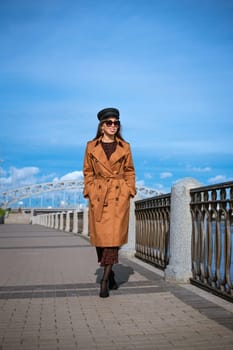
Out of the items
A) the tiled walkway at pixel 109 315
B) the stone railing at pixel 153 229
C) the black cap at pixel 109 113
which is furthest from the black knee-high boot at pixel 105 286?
the stone railing at pixel 153 229

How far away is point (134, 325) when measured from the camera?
4.66 m

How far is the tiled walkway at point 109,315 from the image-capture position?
411 cm

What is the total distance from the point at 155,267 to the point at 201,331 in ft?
15.1

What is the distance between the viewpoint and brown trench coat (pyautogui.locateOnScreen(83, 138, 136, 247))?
5949 mm

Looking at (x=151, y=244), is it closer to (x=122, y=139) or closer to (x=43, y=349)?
(x=122, y=139)

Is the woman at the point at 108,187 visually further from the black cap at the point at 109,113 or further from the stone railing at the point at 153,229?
the stone railing at the point at 153,229

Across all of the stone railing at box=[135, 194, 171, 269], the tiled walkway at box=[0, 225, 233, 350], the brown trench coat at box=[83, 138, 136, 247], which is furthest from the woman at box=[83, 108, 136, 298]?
the stone railing at box=[135, 194, 171, 269]

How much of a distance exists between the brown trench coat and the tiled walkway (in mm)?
728

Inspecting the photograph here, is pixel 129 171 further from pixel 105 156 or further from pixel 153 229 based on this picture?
pixel 153 229

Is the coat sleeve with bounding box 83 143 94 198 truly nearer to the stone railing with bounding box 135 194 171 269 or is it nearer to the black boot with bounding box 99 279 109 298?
the black boot with bounding box 99 279 109 298

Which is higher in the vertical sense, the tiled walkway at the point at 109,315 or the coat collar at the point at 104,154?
the coat collar at the point at 104,154

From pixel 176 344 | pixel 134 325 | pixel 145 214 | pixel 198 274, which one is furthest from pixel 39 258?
pixel 176 344

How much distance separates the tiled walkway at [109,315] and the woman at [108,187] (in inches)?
21.9

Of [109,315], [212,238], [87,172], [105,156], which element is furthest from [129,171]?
[109,315]
